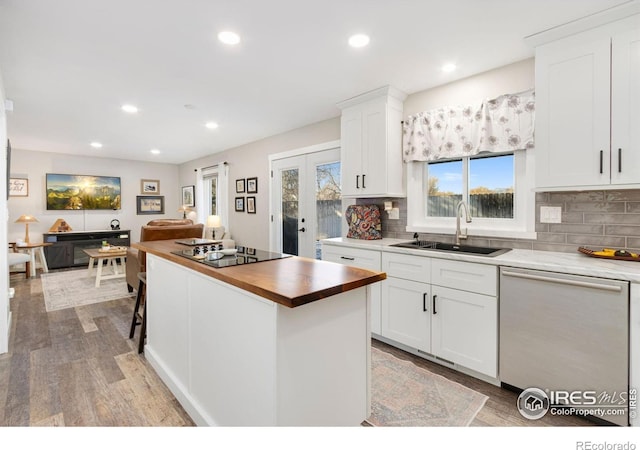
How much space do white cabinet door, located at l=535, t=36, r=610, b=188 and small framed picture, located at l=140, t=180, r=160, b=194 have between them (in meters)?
7.99

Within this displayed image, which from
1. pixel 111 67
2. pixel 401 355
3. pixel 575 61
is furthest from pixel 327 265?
pixel 111 67

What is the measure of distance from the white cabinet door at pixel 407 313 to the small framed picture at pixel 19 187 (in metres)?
7.34

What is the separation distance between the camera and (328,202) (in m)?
4.18

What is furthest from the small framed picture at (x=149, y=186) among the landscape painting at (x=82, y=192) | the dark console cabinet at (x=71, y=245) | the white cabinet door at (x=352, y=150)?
the white cabinet door at (x=352, y=150)

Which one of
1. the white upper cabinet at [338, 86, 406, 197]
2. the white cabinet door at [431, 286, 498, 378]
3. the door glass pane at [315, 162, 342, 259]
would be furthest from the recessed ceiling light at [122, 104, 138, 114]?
the white cabinet door at [431, 286, 498, 378]

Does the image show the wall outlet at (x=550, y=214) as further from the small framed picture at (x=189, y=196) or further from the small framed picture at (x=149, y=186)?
the small framed picture at (x=149, y=186)

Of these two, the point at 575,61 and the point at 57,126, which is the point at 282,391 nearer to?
the point at 575,61

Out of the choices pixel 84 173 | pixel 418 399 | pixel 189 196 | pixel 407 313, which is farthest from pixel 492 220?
pixel 84 173

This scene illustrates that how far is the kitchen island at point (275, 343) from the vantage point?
1.29 meters

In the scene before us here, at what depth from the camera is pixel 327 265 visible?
177 cm

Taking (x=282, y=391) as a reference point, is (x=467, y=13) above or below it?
above

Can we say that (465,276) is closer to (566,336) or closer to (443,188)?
(566,336)

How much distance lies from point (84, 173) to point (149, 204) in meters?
1.45
